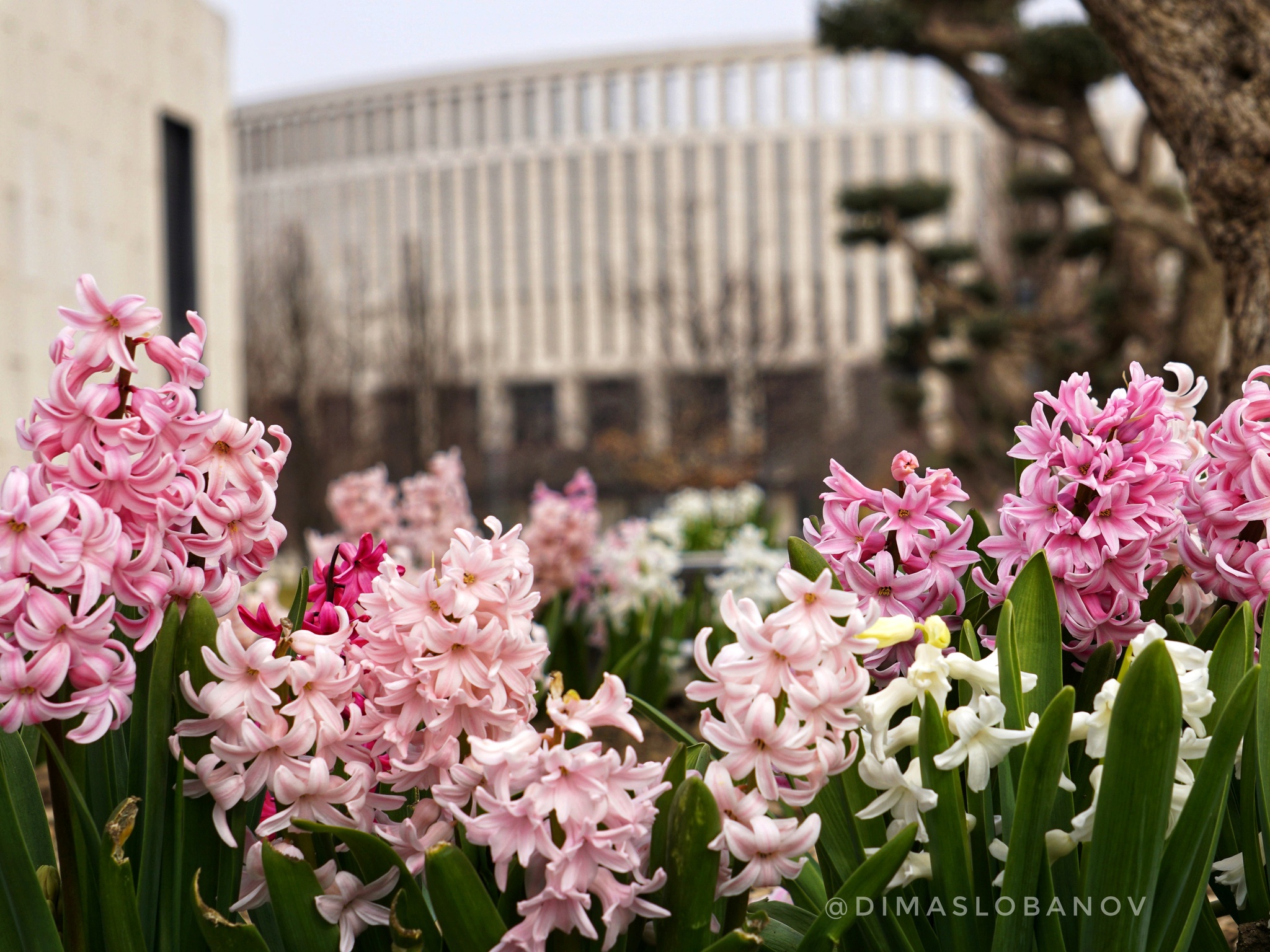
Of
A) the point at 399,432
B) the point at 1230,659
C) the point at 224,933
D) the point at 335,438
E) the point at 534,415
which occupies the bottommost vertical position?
the point at 224,933

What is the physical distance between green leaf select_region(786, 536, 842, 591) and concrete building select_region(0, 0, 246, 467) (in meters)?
10.0

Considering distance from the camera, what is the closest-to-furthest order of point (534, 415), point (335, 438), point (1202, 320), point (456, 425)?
1. point (1202, 320)
2. point (335, 438)
3. point (456, 425)
4. point (534, 415)

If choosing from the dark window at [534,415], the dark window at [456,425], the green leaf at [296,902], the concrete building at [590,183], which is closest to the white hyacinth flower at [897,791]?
the green leaf at [296,902]

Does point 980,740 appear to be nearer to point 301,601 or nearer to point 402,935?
point 402,935

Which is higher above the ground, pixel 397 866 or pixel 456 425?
pixel 456 425

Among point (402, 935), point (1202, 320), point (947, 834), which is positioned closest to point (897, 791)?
point (947, 834)

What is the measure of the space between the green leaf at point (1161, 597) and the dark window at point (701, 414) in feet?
51.4

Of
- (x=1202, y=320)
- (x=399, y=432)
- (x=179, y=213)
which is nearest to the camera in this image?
(x=1202, y=320)

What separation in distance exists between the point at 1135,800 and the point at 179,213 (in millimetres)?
15303

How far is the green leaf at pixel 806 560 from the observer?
1427mm

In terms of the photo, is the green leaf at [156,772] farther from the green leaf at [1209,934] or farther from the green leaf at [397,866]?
the green leaf at [1209,934]

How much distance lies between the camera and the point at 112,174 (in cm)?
1282

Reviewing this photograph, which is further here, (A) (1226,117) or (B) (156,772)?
(A) (1226,117)

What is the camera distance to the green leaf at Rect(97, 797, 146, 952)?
123cm
